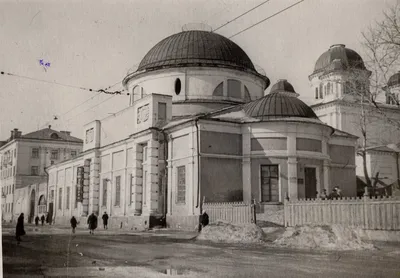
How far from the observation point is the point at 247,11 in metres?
14.8

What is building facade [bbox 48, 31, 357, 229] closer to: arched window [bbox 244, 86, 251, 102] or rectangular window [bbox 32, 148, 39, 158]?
arched window [bbox 244, 86, 251, 102]

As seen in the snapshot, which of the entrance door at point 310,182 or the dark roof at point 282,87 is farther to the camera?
the dark roof at point 282,87

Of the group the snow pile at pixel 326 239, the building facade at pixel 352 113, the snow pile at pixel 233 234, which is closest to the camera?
the snow pile at pixel 326 239

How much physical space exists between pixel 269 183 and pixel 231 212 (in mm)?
4195

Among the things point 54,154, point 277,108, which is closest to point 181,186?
point 277,108

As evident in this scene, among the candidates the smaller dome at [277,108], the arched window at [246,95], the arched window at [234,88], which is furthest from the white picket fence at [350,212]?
the arched window at [246,95]

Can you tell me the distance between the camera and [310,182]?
28.0 metres

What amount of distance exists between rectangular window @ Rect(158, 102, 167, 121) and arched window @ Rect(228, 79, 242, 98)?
553 cm

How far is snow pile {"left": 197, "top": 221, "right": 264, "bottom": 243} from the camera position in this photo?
18344 millimetres

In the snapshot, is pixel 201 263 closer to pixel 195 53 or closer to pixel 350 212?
pixel 350 212

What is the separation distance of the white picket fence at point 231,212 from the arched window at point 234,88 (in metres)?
10.5

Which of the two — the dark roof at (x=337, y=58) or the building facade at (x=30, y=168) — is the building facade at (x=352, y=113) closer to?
the dark roof at (x=337, y=58)

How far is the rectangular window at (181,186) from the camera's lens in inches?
1088

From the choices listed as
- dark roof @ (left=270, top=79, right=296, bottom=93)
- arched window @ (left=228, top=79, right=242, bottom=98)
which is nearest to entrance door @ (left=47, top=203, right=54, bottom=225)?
arched window @ (left=228, top=79, right=242, bottom=98)
